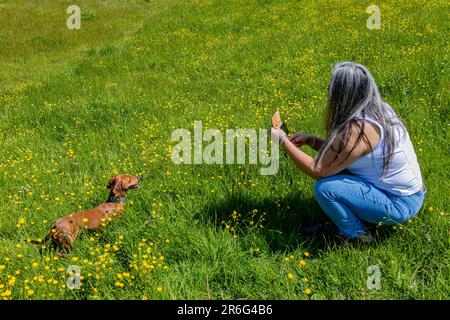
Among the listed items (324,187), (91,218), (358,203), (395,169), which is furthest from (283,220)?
(91,218)

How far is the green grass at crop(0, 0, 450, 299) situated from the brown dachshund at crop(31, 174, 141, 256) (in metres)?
0.11

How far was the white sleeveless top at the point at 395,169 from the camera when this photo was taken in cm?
320

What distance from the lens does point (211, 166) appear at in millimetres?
4824

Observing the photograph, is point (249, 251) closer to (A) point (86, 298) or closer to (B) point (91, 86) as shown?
(A) point (86, 298)

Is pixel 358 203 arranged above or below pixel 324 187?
below

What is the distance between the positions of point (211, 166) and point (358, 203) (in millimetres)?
2030

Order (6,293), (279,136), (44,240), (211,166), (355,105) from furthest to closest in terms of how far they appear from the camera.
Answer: (211,166), (44,240), (279,136), (355,105), (6,293)

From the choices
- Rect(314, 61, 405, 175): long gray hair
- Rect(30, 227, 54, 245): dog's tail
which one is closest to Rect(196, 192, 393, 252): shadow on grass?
Rect(314, 61, 405, 175): long gray hair

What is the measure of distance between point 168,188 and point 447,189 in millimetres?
2834

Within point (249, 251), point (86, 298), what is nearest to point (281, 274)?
point (249, 251)

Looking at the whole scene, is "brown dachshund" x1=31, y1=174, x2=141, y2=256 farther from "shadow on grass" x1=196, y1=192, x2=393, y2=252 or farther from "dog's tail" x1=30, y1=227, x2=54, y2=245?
"shadow on grass" x1=196, y1=192, x2=393, y2=252

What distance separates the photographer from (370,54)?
7738mm

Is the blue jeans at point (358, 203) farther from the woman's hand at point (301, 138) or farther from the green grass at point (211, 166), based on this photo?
the woman's hand at point (301, 138)

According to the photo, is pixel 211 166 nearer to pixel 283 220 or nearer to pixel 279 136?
pixel 283 220
